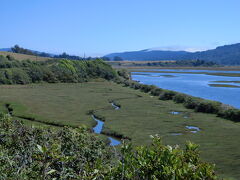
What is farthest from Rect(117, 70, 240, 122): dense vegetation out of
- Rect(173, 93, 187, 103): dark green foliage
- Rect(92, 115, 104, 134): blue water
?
Rect(92, 115, 104, 134): blue water

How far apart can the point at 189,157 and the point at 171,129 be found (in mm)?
35872

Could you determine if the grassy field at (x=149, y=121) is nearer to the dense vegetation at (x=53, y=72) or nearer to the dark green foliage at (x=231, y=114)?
the dark green foliage at (x=231, y=114)

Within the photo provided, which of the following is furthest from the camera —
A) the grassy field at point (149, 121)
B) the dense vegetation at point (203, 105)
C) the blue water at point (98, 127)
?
the dense vegetation at point (203, 105)

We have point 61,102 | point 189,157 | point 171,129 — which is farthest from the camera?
point 61,102

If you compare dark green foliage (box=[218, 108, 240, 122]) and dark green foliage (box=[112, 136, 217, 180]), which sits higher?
dark green foliage (box=[112, 136, 217, 180])

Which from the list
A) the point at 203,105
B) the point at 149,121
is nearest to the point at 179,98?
the point at 203,105

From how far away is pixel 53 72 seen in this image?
136125mm

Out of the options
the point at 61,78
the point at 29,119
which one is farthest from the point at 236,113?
the point at 61,78

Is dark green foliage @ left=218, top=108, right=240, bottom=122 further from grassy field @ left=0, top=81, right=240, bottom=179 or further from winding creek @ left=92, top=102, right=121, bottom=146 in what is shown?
winding creek @ left=92, top=102, right=121, bottom=146

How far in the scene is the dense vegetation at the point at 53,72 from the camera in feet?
404

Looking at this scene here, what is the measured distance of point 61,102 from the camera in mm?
71000

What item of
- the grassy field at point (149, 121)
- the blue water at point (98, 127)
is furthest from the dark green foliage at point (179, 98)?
the blue water at point (98, 127)

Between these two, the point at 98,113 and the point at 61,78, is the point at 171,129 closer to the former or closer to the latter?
the point at 98,113

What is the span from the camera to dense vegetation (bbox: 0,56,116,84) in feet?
404
